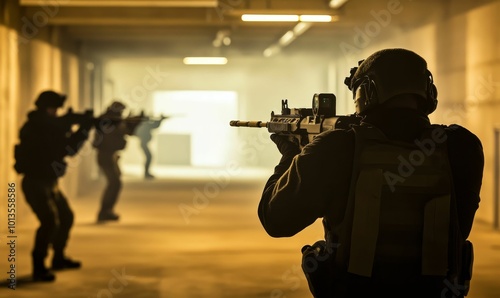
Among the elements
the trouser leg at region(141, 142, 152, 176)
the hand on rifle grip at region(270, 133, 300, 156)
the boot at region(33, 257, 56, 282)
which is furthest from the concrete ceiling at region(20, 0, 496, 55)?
the hand on rifle grip at region(270, 133, 300, 156)

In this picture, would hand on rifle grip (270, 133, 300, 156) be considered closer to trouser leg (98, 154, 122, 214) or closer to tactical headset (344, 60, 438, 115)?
tactical headset (344, 60, 438, 115)

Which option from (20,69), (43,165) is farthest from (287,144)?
(20,69)

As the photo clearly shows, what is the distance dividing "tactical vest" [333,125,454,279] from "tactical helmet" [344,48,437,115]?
126 mm

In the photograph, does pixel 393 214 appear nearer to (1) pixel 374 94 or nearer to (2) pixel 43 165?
(1) pixel 374 94

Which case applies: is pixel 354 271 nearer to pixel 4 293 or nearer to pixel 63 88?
pixel 4 293

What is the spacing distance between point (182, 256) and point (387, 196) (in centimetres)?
610

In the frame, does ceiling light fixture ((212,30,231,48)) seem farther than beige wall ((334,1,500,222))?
Yes

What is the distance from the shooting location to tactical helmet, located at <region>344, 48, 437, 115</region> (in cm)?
243

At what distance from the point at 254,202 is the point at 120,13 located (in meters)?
4.32

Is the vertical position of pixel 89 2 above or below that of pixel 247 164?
above

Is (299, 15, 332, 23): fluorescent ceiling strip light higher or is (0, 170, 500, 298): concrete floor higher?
(299, 15, 332, 23): fluorescent ceiling strip light

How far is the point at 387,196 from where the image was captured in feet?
7.76

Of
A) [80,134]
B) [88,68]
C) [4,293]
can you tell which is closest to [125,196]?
[88,68]

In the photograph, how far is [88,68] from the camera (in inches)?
710
